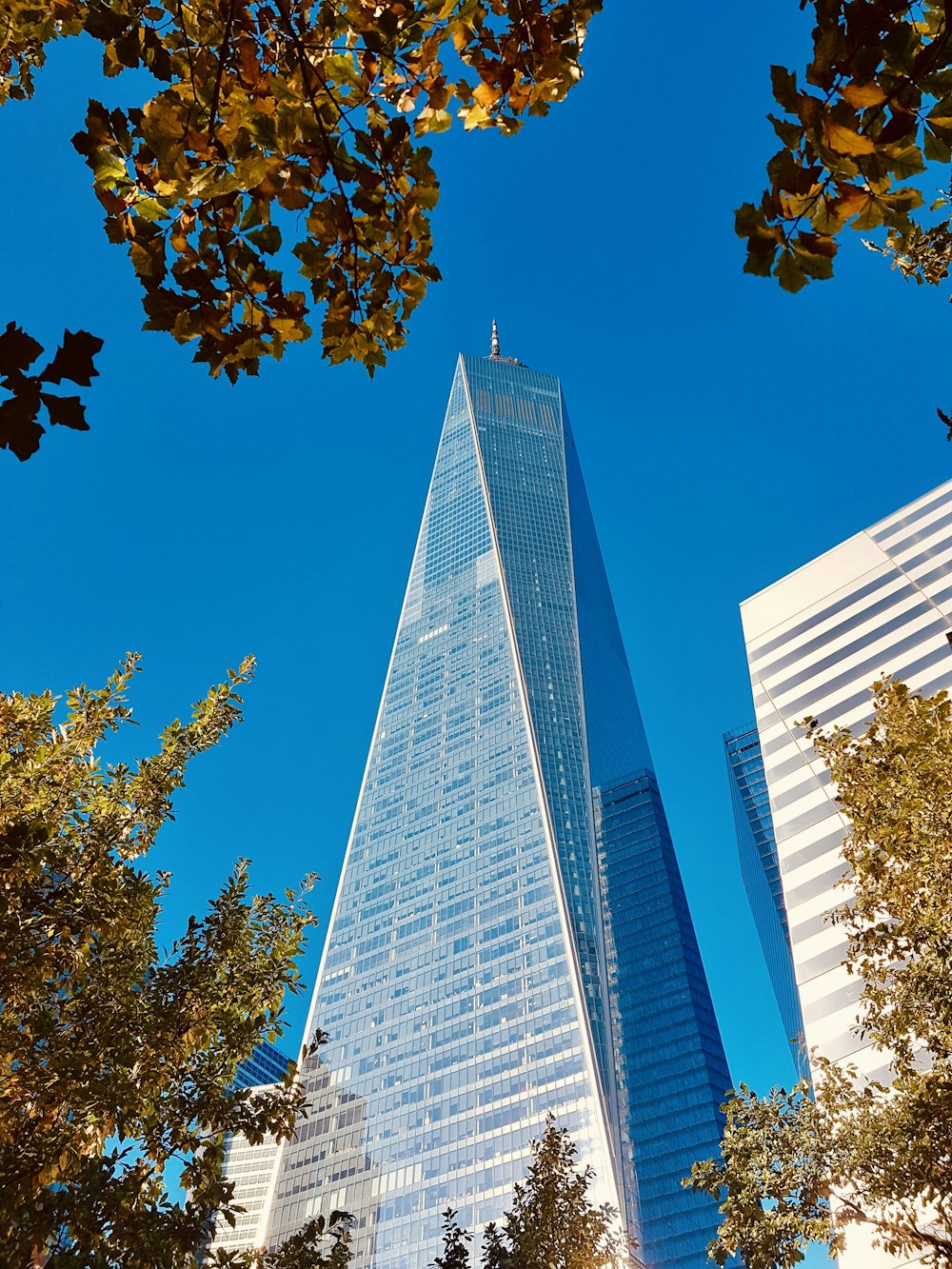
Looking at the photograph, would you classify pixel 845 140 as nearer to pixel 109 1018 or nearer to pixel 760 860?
pixel 109 1018

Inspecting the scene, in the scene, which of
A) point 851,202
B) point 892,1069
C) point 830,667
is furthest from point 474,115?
point 830,667

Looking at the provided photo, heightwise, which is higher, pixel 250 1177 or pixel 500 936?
pixel 500 936

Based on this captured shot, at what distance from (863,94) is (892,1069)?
384 inches

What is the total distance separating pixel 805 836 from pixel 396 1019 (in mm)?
87641

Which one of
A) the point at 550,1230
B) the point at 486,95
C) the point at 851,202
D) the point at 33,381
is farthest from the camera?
the point at 550,1230

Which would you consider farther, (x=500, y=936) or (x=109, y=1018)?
(x=500, y=936)

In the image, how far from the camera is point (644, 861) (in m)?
147

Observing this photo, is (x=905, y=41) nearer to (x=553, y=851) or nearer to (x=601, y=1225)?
(x=601, y=1225)

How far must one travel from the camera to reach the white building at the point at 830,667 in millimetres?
28125

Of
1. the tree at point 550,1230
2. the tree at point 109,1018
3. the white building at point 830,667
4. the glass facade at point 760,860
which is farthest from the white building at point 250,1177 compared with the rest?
the tree at point 109,1018

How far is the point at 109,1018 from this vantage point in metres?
6.23

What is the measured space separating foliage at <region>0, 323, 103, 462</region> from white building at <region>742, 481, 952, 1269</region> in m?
27.6

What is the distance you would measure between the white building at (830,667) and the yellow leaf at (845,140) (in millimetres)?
27060

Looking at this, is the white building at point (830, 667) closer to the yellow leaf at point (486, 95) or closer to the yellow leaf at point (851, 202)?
the yellow leaf at point (851, 202)
